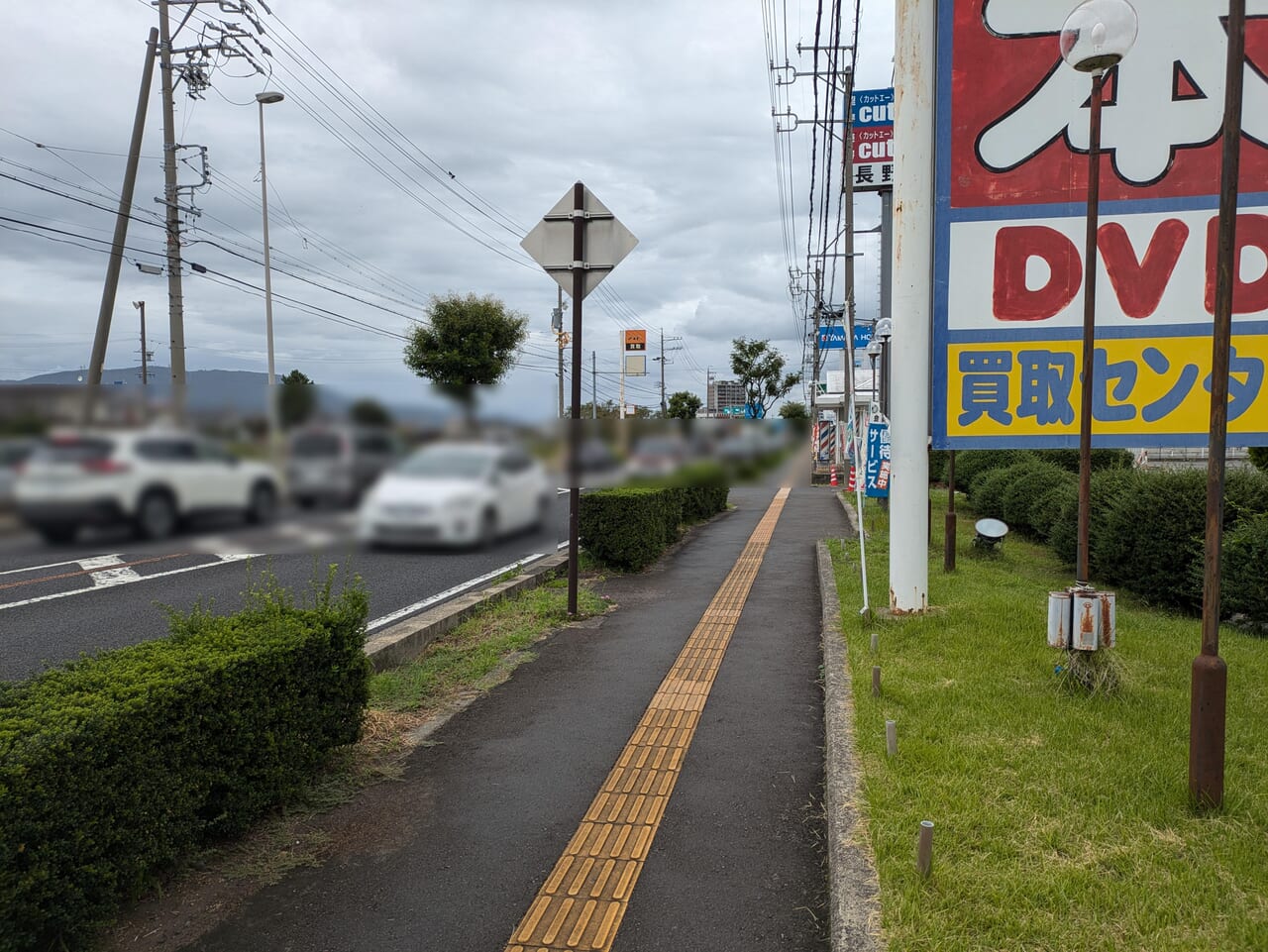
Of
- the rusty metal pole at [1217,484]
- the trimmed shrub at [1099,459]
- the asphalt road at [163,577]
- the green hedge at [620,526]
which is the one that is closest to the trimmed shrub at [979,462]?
the trimmed shrub at [1099,459]

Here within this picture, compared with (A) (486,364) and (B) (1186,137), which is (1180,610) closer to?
(B) (1186,137)

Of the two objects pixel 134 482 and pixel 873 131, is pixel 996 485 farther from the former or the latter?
pixel 134 482

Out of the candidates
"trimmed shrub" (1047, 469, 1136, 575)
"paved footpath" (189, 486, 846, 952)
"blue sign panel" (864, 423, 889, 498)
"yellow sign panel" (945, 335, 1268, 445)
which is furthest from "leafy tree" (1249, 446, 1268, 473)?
"paved footpath" (189, 486, 846, 952)

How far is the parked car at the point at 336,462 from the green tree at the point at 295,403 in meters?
0.02

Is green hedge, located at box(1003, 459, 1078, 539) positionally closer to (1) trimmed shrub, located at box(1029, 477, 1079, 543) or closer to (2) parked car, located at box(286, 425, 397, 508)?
(1) trimmed shrub, located at box(1029, 477, 1079, 543)

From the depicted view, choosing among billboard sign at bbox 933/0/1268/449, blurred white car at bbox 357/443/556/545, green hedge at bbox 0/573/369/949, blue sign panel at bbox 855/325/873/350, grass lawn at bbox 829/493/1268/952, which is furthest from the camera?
blue sign panel at bbox 855/325/873/350

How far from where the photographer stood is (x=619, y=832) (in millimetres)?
3855

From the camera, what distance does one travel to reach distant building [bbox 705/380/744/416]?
5057 centimetres

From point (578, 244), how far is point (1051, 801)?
595 centimetres

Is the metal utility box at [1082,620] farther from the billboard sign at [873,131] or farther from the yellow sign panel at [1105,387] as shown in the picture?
the billboard sign at [873,131]

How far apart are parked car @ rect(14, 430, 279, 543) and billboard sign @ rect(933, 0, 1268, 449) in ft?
22.6

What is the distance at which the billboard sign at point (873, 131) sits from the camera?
17.1 m

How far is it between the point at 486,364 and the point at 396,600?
7.93 m

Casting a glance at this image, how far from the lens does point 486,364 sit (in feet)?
5.90
